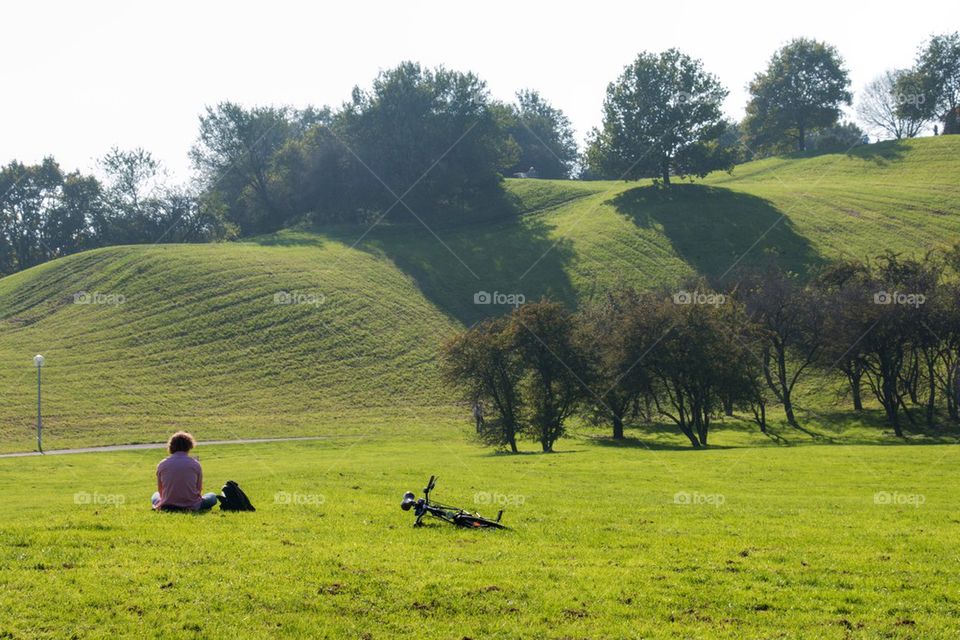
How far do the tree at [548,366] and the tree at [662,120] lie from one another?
77.9 m

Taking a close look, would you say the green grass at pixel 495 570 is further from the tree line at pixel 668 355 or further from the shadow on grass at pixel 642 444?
the tree line at pixel 668 355

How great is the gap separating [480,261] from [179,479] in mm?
98954

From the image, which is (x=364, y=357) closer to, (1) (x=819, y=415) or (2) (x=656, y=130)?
(1) (x=819, y=415)

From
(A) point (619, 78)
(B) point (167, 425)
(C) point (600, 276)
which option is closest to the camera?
(B) point (167, 425)

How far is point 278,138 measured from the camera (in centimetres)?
15200

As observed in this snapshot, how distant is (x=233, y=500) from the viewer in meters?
18.5

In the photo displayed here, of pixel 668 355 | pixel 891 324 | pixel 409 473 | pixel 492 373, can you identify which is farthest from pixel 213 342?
pixel 891 324

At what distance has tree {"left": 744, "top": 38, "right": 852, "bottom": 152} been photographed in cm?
15900

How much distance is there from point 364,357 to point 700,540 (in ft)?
241

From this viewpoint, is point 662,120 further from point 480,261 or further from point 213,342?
point 213,342

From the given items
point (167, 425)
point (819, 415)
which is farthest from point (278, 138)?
point (819, 415)

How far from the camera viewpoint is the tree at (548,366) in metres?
53.0

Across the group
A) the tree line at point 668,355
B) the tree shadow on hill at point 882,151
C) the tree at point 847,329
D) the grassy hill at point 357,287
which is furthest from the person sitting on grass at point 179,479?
the tree shadow on hill at point 882,151

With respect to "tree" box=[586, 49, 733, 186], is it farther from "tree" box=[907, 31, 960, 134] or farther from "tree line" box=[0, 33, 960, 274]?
"tree" box=[907, 31, 960, 134]
